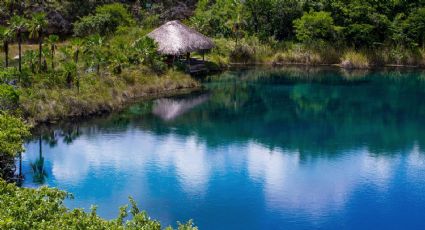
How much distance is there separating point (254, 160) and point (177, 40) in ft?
65.0

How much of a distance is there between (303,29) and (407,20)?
8809 mm

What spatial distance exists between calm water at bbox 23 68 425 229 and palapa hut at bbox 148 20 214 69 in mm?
4390

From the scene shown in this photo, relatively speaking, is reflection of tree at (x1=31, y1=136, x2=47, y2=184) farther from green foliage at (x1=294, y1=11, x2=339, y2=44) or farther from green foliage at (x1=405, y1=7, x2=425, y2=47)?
green foliage at (x1=405, y1=7, x2=425, y2=47)

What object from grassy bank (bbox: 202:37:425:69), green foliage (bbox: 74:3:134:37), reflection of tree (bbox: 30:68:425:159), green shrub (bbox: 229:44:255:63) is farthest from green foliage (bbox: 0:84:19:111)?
green shrub (bbox: 229:44:255:63)

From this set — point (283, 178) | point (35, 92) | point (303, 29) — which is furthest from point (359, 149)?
point (303, 29)

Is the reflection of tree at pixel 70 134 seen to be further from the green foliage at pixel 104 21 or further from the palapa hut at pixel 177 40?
the green foliage at pixel 104 21

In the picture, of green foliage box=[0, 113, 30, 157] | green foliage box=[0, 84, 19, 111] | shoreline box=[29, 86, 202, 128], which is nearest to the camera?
green foliage box=[0, 113, 30, 157]

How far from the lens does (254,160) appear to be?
2555 centimetres

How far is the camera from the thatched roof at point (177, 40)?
42.9m

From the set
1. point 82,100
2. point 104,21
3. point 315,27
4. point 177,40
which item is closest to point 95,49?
point 82,100

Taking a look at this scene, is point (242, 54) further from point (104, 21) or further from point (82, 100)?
point (82, 100)

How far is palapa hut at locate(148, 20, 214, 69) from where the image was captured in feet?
141

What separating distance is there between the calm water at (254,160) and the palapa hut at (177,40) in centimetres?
439

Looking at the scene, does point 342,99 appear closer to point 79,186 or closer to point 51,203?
point 79,186
